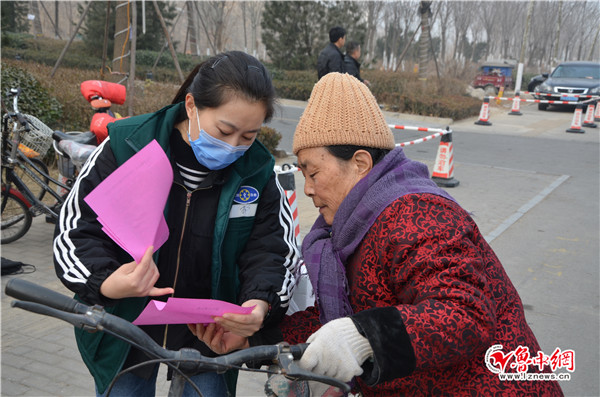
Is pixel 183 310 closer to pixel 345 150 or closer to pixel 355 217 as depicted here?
pixel 355 217

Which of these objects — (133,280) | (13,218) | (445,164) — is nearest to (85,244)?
(133,280)

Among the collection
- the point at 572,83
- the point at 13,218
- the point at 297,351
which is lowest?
the point at 13,218

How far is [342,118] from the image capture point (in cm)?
172

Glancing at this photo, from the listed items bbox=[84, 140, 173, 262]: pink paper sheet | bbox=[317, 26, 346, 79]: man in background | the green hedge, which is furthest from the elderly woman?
bbox=[317, 26, 346, 79]: man in background

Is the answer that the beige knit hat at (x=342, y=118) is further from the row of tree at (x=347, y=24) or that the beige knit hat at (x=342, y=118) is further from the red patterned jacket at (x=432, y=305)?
the row of tree at (x=347, y=24)

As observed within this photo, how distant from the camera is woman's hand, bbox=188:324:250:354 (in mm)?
1848

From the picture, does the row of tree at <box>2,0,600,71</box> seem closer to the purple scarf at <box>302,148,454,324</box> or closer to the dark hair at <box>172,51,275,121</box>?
the dark hair at <box>172,51,275,121</box>

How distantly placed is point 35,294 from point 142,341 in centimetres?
25

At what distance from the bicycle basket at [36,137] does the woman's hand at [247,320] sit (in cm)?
444

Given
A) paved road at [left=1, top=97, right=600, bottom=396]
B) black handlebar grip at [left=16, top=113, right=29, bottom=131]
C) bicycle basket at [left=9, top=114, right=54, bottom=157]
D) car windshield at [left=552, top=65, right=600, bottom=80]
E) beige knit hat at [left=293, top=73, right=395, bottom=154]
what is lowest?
paved road at [left=1, top=97, right=600, bottom=396]

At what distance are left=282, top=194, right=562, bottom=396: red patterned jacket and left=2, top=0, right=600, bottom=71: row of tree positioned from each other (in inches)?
415

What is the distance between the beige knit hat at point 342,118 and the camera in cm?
172

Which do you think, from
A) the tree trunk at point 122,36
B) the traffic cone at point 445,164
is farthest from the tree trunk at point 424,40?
the tree trunk at point 122,36

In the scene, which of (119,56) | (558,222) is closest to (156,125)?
(558,222)
